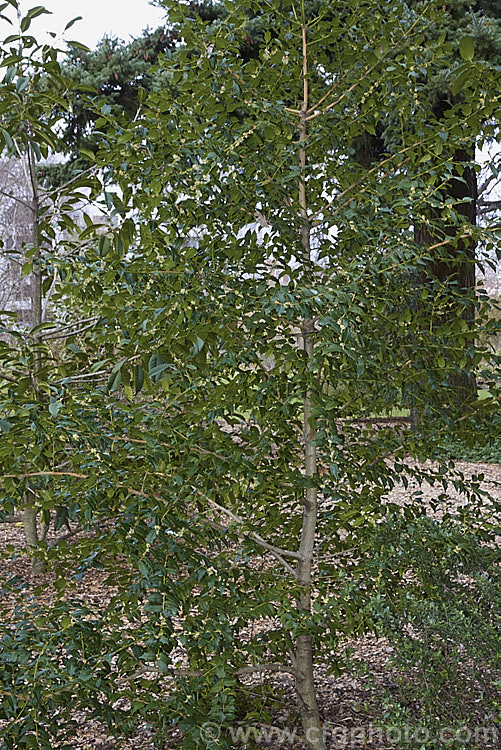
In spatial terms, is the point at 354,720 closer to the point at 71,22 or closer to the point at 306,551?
the point at 306,551

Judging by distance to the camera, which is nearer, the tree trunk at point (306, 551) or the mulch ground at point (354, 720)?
the mulch ground at point (354, 720)

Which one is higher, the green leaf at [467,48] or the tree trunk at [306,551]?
the green leaf at [467,48]

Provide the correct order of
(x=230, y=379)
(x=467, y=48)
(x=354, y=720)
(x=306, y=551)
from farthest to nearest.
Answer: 1. (x=354, y=720)
2. (x=306, y=551)
3. (x=230, y=379)
4. (x=467, y=48)

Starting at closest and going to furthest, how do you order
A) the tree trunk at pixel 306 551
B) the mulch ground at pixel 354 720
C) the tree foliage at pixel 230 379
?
1. the tree foliage at pixel 230 379
2. the mulch ground at pixel 354 720
3. the tree trunk at pixel 306 551

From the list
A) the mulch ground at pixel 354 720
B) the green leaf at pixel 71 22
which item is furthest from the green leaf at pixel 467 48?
the mulch ground at pixel 354 720

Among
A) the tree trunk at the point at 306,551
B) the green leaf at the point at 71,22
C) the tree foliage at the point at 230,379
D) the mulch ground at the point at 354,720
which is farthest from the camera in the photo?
the tree trunk at the point at 306,551

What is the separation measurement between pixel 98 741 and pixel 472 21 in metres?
7.42

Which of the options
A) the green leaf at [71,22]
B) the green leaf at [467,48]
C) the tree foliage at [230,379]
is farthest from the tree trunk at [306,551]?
the green leaf at [71,22]

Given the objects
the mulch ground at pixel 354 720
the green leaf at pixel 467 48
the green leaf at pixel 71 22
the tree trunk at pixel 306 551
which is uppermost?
the green leaf at pixel 467 48

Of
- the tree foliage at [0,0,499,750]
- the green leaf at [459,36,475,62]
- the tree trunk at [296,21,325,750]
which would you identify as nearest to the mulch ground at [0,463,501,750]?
the tree trunk at [296,21,325,750]

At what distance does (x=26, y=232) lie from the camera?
554 inches

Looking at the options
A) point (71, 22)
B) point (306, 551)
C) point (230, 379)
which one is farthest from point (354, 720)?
point (71, 22)

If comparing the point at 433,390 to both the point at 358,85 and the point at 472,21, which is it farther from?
the point at 472,21

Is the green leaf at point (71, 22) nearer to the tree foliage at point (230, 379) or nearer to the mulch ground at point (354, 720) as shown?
the tree foliage at point (230, 379)
